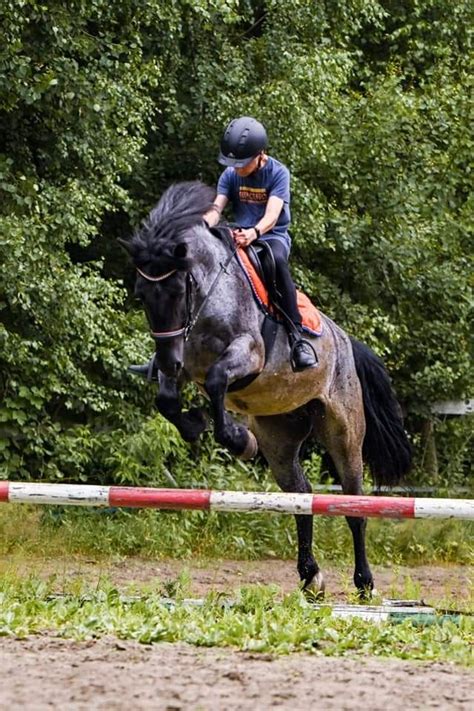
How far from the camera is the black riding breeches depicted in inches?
355

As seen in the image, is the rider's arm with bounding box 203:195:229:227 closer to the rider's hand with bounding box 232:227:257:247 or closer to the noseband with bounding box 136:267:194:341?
the rider's hand with bounding box 232:227:257:247

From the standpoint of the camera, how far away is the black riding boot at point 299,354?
9055mm

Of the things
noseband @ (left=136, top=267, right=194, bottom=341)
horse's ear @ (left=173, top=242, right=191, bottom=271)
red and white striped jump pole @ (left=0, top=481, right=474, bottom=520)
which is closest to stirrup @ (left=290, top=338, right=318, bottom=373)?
noseband @ (left=136, top=267, right=194, bottom=341)

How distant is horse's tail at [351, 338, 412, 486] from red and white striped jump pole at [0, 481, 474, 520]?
2786 mm

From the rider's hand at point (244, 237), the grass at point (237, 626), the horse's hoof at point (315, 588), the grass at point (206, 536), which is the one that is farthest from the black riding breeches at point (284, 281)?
the grass at point (206, 536)

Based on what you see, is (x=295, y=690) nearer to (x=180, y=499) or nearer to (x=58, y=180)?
(x=180, y=499)

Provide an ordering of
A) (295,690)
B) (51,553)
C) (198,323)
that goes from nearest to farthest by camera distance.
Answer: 1. (295,690)
2. (198,323)
3. (51,553)

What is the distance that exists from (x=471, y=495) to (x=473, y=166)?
4.02m

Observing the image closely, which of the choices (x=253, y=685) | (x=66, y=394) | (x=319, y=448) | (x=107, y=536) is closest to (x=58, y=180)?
(x=66, y=394)

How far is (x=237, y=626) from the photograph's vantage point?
623 cm

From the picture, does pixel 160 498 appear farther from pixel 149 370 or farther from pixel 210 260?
pixel 210 260

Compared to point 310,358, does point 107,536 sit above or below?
below

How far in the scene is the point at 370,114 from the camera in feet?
49.7

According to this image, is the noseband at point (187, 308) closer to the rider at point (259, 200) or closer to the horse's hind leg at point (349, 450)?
the rider at point (259, 200)
